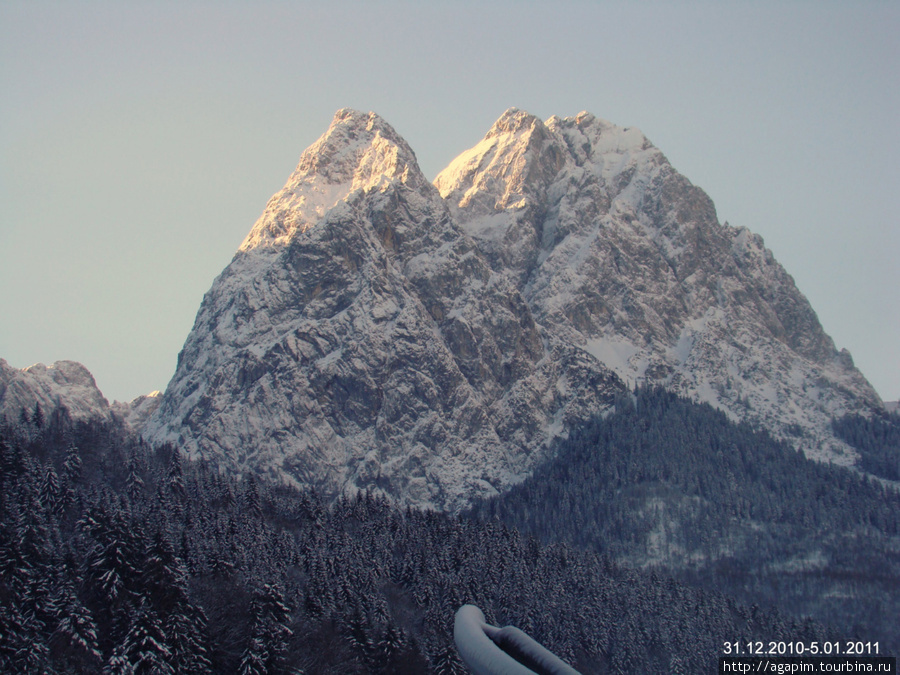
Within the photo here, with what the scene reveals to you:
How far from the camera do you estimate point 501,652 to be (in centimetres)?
4512

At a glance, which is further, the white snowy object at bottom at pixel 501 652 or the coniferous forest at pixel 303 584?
the coniferous forest at pixel 303 584

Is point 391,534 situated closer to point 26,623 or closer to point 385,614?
point 385,614

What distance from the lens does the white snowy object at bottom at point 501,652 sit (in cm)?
4338

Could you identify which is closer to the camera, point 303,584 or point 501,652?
point 501,652

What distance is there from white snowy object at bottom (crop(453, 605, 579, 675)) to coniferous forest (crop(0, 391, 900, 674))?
98.6 ft

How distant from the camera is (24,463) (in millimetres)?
108625

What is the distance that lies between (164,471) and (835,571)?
130 meters

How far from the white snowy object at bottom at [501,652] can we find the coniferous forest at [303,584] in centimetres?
3006

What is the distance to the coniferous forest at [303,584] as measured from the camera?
2945 inches

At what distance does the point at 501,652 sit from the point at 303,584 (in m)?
65.5

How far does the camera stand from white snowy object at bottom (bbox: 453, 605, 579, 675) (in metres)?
43.4

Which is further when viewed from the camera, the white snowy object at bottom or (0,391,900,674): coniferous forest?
(0,391,900,674): coniferous forest

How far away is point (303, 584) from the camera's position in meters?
107

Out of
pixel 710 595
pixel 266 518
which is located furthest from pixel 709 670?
Result: pixel 266 518
